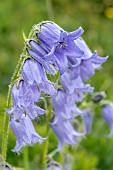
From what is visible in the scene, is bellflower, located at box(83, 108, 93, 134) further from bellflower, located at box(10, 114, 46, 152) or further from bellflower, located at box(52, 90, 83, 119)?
bellflower, located at box(10, 114, 46, 152)

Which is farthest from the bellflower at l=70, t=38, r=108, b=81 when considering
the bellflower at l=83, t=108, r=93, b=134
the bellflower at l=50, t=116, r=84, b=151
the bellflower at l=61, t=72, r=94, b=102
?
the bellflower at l=83, t=108, r=93, b=134

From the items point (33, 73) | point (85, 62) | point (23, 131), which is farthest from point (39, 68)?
point (85, 62)

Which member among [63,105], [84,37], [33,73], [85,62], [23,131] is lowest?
[23,131]

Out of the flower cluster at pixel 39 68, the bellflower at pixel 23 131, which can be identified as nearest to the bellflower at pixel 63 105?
the flower cluster at pixel 39 68

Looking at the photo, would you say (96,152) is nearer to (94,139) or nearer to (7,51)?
(94,139)

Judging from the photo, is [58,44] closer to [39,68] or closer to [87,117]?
[39,68]

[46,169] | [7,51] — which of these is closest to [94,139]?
[46,169]
